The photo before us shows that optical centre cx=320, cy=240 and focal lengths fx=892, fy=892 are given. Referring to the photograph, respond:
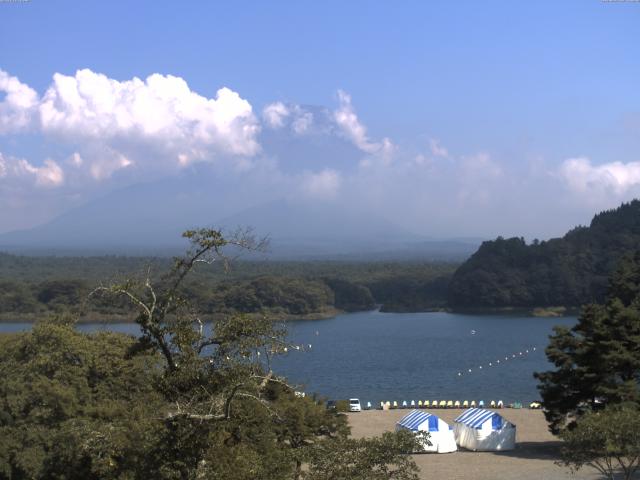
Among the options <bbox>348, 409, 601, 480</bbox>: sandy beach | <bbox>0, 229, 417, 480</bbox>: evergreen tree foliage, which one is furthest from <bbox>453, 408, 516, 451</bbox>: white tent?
<bbox>0, 229, 417, 480</bbox>: evergreen tree foliage

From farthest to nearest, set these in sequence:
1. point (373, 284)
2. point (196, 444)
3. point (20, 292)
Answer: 1. point (373, 284)
2. point (20, 292)
3. point (196, 444)

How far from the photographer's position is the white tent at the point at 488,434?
17.7 m

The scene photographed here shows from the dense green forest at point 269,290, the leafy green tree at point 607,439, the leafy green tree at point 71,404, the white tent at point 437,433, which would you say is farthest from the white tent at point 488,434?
the dense green forest at point 269,290

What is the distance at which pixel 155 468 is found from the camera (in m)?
7.71

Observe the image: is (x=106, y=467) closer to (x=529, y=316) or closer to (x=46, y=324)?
(x=46, y=324)

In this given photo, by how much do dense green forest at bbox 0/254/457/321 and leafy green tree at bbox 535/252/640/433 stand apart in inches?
1234

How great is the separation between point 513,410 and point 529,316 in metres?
43.8

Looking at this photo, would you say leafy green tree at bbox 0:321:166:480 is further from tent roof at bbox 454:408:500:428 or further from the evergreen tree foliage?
tent roof at bbox 454:408:500:428

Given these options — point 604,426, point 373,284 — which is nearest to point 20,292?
point 373,284

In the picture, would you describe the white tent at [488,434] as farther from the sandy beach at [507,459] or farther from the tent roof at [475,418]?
the sandy beach at [507,459]

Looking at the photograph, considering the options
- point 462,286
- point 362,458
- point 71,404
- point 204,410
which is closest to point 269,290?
point 462,286

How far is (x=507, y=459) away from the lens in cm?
1666

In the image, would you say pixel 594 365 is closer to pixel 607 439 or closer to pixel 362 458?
pixel 607 439

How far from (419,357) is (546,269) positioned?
32087 millimetres
